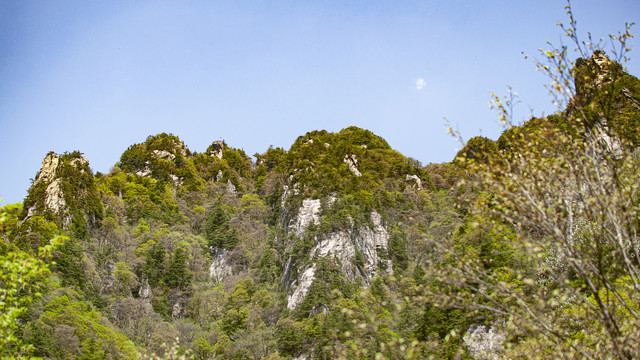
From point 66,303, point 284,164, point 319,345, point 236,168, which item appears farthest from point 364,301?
point 236,168

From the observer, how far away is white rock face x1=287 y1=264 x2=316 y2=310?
3444cm

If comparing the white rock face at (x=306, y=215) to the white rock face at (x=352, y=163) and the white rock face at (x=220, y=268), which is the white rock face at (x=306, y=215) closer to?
the white rock face at (x=220, y=268)

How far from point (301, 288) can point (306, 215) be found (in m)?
9.09

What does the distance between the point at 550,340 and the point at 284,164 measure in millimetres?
49171

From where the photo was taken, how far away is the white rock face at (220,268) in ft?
140

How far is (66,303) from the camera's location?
28.6m

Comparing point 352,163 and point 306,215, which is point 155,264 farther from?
point 352,163

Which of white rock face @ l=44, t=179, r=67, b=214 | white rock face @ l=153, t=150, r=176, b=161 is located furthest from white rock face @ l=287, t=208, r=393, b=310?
white rock face @ l=153, t=150, r=176, b=161

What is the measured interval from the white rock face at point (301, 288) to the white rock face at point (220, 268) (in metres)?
10.2

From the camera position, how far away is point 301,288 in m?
35.1

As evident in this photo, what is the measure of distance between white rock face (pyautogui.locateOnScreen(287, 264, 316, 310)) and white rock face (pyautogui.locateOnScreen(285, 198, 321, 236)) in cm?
585

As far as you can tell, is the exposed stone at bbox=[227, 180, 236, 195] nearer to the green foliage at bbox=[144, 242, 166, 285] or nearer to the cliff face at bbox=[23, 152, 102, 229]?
the cliff face at bbox=[23, 152, 102, 229]

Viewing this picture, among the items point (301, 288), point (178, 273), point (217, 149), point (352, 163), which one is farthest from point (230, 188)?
point (301, 288)

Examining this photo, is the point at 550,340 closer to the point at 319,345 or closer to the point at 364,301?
the point at 319,345
